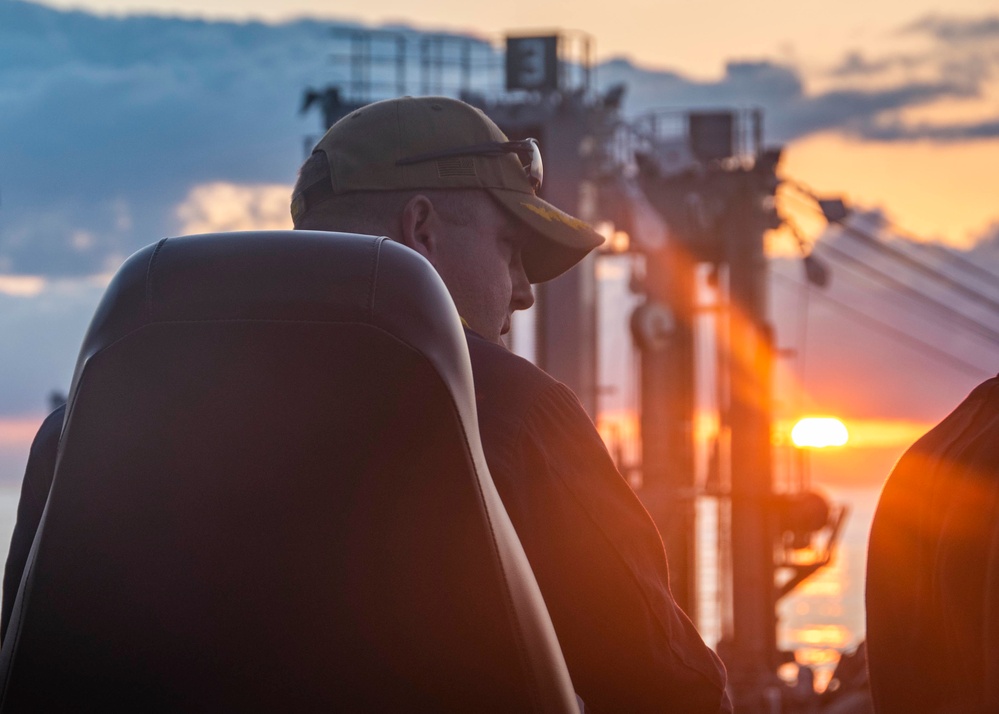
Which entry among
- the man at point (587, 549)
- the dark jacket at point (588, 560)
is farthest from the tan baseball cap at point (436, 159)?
the dark jacket at point (588, 560)

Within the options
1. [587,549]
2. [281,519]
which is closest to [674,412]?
[587,549]

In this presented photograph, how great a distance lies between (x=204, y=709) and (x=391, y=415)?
403 mm

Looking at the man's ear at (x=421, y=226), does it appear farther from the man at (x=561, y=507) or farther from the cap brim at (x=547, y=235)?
the cap brim at (x=547, y=235)

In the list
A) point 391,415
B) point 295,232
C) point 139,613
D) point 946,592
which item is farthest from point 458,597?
point 946,592

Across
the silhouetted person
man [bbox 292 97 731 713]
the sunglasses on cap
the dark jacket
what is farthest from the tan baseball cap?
the silhouetted person

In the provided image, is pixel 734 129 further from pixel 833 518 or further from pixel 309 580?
pixel 309 580

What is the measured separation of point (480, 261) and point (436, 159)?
0.18 m

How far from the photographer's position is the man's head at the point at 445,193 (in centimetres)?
216

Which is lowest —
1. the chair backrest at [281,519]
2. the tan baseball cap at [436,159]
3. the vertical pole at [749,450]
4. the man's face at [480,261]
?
the vertical pole at [749,450]

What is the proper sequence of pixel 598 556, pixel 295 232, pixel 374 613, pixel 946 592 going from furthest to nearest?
pixel 946 592 → pixel 598 556 → pixel 295 232 → pixel 374 613

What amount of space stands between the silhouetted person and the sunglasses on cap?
85 centimetres

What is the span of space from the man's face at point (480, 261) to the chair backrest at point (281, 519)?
1.91ft

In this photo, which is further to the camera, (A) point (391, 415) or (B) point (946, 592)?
(B) point (946, 592)

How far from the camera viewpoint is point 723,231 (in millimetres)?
22094
